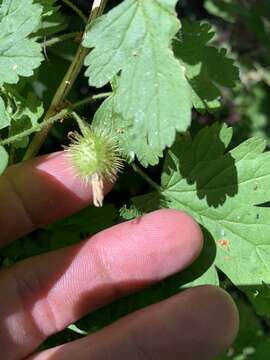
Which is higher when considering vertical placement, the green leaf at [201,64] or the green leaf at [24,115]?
the green leaf at [24,115]

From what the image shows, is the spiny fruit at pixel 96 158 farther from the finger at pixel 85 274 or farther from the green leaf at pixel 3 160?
the finger at pixel 85 274

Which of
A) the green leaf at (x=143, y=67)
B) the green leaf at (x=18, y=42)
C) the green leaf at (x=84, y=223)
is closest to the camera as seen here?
the green leaf at (x=143, y=67)

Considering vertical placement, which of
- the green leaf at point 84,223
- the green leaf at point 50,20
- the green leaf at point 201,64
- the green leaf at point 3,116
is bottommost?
the green leaf at point 84,223

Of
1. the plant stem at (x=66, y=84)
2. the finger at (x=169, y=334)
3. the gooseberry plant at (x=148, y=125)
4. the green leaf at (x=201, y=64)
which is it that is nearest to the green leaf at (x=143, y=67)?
the gooseberry plant at (x=148, y=125)

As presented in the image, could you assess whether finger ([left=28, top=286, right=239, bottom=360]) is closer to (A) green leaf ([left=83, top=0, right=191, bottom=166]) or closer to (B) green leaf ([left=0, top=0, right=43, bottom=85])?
(A) green leaf ([left=83, top=0, right=191, bottom=166])

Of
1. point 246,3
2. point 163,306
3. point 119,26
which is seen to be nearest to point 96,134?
point 119,26

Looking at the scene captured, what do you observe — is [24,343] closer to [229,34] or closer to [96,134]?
[96,134]
